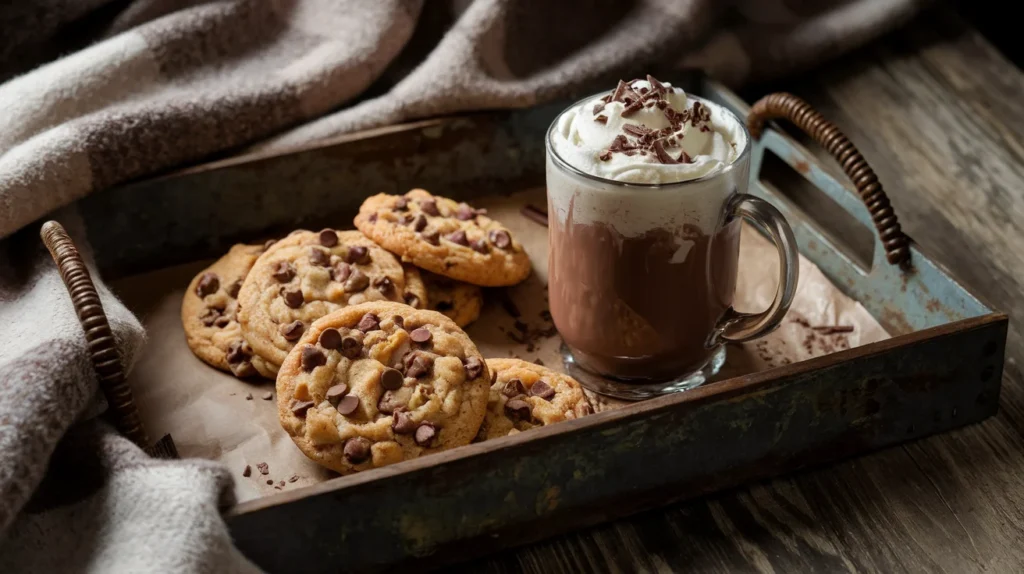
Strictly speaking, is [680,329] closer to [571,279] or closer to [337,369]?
[571,279]

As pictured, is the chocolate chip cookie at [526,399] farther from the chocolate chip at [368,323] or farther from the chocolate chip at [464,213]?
the chocolate chip at [464,213]

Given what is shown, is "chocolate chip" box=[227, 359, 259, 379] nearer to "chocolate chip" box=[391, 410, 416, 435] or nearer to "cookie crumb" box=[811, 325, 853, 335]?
"chocolate chip" box=[391, 410, 416, 435]

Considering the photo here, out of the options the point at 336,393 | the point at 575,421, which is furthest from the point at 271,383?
the point at 575,421

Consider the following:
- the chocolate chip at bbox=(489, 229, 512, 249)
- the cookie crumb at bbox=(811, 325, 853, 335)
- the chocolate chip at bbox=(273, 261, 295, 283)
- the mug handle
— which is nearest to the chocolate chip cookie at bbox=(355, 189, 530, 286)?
the chocolate chip at bbox=(489, 229, 512, 249)

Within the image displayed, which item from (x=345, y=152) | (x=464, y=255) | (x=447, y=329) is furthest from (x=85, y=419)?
(x=345, y=152)

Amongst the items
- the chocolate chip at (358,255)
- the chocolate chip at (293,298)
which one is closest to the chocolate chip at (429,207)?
the chocolate chip at (358,255)

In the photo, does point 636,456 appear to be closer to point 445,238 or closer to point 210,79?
point 445,238
